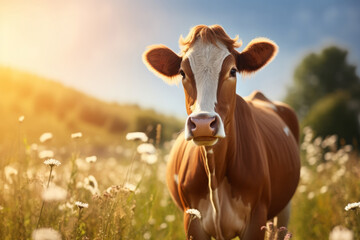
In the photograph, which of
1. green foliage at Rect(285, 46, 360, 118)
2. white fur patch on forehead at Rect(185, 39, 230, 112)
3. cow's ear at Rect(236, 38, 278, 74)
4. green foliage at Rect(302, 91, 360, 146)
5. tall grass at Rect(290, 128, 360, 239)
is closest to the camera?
white fur patch on forehead at Rect(185, 39, 230, 112)

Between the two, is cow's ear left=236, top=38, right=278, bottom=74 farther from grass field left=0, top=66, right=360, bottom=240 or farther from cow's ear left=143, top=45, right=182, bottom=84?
grass field left=0, top=66, right=360, bottom=240

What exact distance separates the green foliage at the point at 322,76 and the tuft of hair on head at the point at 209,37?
35181mm

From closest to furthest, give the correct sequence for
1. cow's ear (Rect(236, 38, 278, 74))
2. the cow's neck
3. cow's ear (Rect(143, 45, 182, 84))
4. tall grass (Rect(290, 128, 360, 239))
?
the cow's neck < cow's ear (Rect(236, 38, 278, 74)) < cow's ear (Rect(143, 45, 182, 84)) < tall grass (Rect(290, 128, 360, 239))

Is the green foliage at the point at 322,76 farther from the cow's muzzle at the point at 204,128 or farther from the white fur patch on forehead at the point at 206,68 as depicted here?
the cow's muzzle at the point at 204,128

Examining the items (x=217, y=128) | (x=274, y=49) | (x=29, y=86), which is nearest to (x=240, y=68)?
(x=274, y=49)

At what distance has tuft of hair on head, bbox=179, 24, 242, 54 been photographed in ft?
10.9

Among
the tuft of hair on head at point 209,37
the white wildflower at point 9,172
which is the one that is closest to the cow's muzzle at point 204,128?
the tuft of hair on head at point 209,37

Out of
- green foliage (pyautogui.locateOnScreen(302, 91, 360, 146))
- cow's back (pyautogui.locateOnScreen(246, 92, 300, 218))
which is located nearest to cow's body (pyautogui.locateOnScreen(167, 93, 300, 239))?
cow's back (pyautogui.locateOnScreen(246, 92, 300, 218))

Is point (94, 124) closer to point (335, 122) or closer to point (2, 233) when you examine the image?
point (335, 122)

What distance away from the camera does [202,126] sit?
267 cm

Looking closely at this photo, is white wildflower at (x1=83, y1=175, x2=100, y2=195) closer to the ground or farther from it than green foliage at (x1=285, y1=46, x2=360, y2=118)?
closer to the ground

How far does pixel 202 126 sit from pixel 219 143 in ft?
2.03

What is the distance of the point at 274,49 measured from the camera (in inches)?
143

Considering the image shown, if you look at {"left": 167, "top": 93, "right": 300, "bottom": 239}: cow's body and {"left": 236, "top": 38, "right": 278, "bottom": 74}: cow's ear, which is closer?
{"left": 167, "top": 93, "right": 300, "bottom": 239}: cow's body
